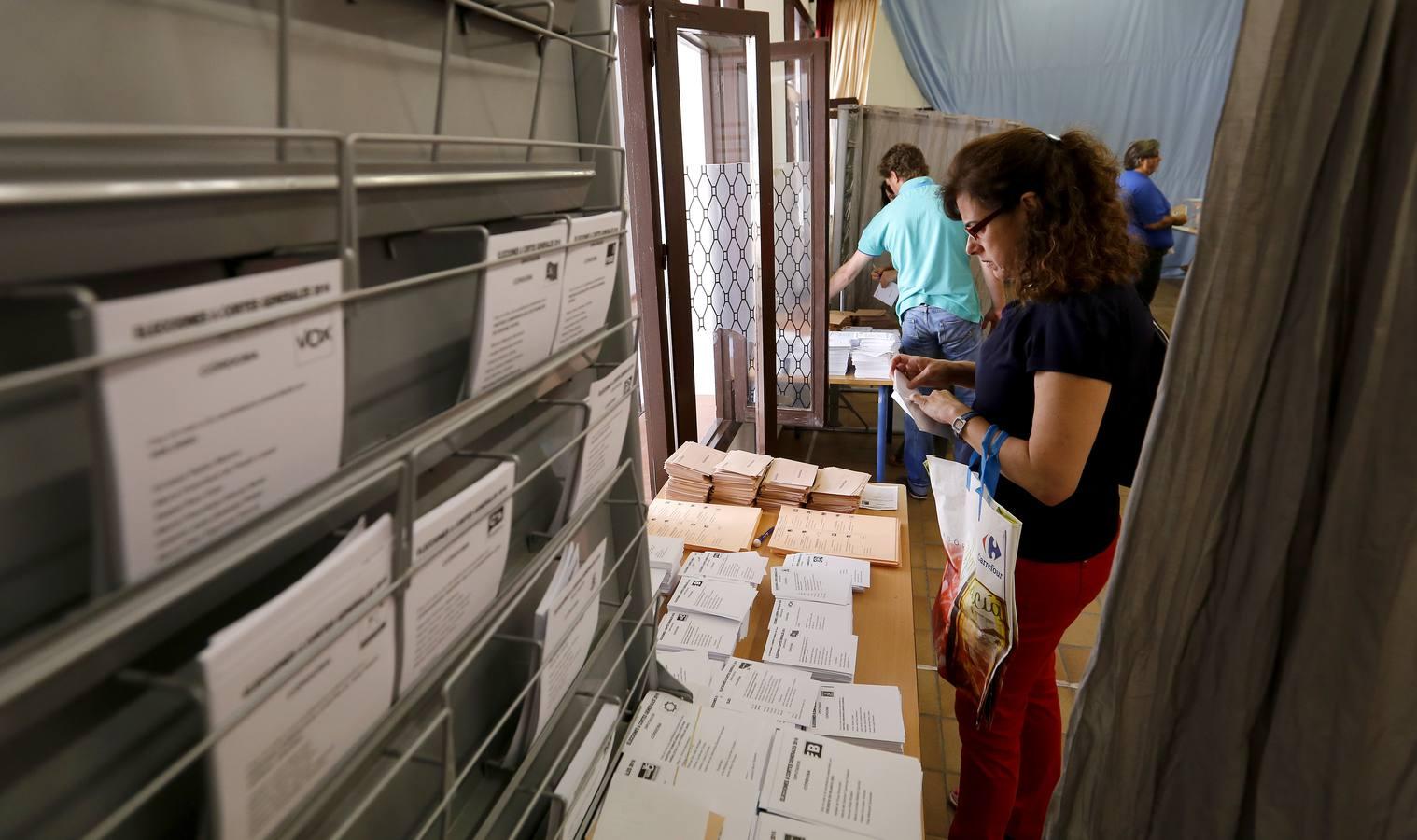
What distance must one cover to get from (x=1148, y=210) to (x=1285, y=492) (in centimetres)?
557

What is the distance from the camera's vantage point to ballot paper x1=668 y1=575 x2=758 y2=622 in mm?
1395

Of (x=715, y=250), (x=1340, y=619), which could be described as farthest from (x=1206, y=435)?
(x=715, y=250)

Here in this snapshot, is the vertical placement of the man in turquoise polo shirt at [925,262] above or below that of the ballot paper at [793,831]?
above

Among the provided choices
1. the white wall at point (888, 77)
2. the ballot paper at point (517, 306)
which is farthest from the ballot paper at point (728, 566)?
the white wall at point (888, 77)

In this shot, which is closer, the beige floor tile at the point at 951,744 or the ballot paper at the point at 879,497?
the ballot paper at the point at 879,497

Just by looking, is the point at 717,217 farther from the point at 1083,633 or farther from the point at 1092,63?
the point at 1092,63

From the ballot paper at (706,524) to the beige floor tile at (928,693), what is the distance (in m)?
0.87

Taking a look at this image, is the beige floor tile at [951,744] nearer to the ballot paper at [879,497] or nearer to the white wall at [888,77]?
the ballot paper at [879,497]

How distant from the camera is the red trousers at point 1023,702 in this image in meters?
1.38

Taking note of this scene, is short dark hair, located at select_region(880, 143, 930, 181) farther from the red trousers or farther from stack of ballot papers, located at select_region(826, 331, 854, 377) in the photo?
the red trousers

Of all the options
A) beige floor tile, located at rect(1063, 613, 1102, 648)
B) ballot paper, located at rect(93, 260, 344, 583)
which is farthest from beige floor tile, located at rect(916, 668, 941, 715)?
ballot paper, located at rect(93, 260, 344, 583)

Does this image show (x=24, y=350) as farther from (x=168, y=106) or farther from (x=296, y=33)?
(x=296, y=33)

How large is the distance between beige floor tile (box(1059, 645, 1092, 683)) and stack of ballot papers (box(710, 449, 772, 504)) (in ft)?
4.35

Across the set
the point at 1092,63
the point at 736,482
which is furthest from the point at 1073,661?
the point at 1092,63
